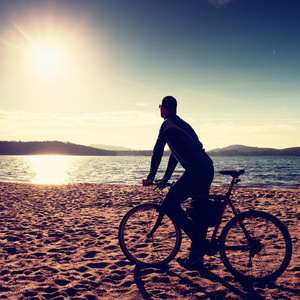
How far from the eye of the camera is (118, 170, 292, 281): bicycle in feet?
12.9

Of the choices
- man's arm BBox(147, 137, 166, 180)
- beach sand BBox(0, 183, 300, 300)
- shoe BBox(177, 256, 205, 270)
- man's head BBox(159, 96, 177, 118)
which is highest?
man's head BBox(159, 96, 177, 118)

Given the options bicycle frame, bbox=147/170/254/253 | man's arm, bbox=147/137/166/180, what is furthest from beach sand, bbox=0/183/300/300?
man's arm, bbox=147/137/166/180

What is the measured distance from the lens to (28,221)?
8.48 metres

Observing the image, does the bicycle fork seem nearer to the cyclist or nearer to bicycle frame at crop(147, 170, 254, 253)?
bicycle frame at crop(147, 170, 254, 253)

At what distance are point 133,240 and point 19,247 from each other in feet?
8.11

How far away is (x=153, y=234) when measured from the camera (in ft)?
14.9

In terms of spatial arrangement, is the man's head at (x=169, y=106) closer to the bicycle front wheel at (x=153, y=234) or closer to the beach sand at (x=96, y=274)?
the bicycle front wheel at (x=153, y=234)

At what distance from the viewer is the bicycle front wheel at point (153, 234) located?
4395 millimetres

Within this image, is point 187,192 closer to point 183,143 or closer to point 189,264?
point 183,143

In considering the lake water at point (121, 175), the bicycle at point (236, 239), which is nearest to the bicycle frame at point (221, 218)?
the bicycle at point (236, 239)

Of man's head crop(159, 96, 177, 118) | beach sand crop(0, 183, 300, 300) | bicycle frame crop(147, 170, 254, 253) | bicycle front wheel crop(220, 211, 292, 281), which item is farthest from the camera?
man's head crop(159, 96, 177, 118)

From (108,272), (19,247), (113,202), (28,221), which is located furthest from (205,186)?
(113,202)

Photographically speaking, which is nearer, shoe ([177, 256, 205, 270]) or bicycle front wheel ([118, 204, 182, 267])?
bicycle front wheel ([118, 204, 182, 267])

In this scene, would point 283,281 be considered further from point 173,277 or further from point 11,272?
point 11,272
